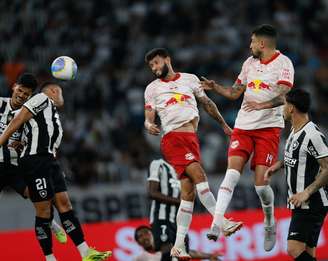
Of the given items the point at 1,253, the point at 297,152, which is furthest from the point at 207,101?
the point at 1,253

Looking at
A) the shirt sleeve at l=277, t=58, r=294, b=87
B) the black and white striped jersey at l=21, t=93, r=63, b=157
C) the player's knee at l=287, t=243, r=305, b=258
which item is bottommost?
the player's knee at l=287, t=243, r=305, b=258

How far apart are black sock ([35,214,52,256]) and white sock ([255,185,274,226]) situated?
277cm

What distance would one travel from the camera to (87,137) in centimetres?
2062

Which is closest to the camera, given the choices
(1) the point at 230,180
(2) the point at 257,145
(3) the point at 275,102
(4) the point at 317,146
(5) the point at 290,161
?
(4) the point at 317,146

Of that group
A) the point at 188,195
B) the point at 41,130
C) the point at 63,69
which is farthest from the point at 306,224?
the point at 63,69

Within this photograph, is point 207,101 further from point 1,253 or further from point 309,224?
point 1,253

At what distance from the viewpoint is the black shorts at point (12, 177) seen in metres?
12.4

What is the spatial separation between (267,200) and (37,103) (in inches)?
126

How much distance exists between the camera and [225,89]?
38.6ft

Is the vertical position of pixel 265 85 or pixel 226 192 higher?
pixel 265 85

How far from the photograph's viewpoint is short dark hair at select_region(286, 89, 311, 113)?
10672mm

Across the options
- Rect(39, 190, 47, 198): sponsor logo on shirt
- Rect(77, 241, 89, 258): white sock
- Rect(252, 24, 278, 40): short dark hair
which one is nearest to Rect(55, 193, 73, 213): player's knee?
Rect(39, 190, 47, 198): sponsor logo on shirt

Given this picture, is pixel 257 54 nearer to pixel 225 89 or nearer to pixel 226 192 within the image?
pixel 225 89

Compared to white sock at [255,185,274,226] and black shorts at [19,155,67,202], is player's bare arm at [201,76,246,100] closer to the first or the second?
white sock at [255,185,274,226]
